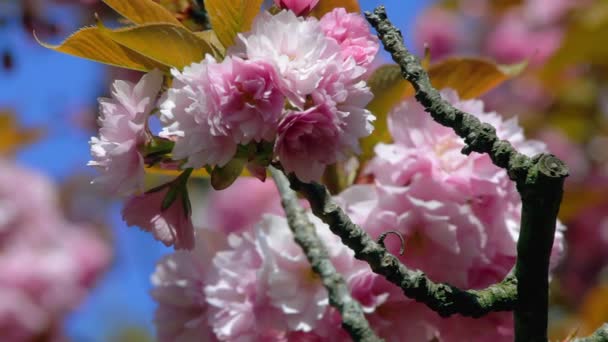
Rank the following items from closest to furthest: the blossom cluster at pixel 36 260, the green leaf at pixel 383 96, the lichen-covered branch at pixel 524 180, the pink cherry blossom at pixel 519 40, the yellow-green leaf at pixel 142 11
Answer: the lichen-covered branch at pixel 524 180
the yellow-green leaf at pixel 142 11
the green leaf at pixel 383 96
the blossom cluster at pixel 36 260
the pink cherry blossom at pixel 519 40

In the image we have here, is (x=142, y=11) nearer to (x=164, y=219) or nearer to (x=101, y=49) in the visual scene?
(x=101, y=49)

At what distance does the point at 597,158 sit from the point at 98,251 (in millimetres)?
1857

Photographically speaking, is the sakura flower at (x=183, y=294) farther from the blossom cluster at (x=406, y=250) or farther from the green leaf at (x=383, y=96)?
the green leaf at (x=383, y=96)

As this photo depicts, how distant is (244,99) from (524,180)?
9.8 inches

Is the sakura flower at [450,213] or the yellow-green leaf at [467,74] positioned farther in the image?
the yellow-green leaf at [467,74]

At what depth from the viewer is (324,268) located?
3.11 feet

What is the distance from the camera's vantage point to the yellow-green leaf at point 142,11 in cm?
101

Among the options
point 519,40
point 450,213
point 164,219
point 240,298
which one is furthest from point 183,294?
point 519,40

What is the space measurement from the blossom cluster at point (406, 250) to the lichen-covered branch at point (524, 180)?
206mm

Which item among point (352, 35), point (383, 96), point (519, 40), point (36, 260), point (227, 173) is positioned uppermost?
point (519, 40)

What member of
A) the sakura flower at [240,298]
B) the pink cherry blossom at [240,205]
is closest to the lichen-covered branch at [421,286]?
the sakura flower at [240,298]

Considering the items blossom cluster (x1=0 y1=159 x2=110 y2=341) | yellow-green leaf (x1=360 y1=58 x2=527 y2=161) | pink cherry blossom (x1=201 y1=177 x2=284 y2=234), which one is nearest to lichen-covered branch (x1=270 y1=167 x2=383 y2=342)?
yellow-green leaf (x1=360 y1=58 x2=527 y2=161)

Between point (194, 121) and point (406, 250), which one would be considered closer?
point (194, 121)

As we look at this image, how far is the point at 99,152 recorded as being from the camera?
882 mm
